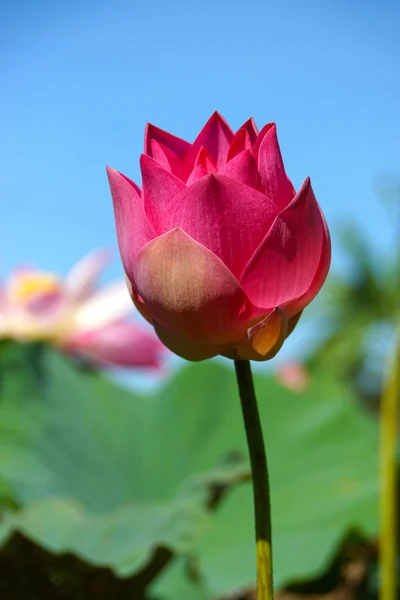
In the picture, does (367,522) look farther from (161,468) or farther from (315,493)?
(161,468)

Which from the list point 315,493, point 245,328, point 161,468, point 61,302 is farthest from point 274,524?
point 245,328

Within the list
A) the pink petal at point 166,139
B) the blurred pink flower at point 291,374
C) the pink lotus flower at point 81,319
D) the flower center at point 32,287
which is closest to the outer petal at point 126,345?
the pink lotus flower at point 81,319

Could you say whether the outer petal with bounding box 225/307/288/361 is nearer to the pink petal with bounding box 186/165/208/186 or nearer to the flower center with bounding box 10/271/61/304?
the pink petal with bounding box 186/165/208/186

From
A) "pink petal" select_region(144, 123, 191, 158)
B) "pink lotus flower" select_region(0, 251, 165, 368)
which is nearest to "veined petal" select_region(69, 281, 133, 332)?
"pink lotus flower" select_region(0, 251, 165, 368)

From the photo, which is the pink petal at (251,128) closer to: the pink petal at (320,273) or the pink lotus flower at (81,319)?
the pink petal at (320,273)

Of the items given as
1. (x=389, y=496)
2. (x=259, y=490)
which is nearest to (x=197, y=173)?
(x=259, y=490)

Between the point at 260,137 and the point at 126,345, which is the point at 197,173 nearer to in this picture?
the point at 260,137
